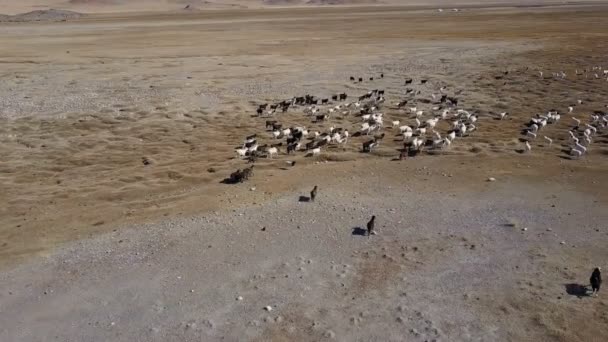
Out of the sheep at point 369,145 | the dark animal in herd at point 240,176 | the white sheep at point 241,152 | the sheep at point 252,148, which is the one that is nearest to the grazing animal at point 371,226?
the dark animal in herd at point 240,176

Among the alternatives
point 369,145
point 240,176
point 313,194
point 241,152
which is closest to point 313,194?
point 313,194

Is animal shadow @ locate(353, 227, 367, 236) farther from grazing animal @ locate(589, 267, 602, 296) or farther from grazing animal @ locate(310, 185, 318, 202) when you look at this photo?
grazing animal @ locate(589, 267, 602, 296)

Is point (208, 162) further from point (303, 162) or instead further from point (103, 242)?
point (103, 242)

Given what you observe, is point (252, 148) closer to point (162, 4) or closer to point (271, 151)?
point (271, 151)

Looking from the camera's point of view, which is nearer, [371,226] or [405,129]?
[371,226]

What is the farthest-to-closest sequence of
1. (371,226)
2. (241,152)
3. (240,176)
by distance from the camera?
(241,152) < (240,176) < (371,226)

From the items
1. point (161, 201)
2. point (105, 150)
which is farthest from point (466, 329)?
point (105, 150)
